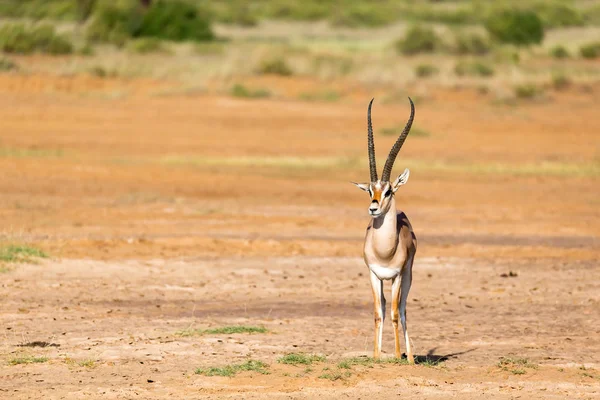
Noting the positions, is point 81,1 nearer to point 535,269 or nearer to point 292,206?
point 292,206

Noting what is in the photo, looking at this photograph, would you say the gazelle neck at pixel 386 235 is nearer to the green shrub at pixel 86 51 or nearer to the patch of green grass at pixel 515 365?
the patch of green grass at pixel 515 365

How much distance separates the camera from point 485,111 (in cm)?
3459

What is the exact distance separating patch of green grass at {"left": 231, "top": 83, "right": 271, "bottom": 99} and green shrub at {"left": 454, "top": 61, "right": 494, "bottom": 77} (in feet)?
23.2

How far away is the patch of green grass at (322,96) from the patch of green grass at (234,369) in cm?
2712

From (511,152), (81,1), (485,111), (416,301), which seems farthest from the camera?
(81,1)

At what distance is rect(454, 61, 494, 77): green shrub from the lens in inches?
1561

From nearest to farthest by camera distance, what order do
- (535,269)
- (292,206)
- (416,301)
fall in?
(416,301), (535,269), (292,206)

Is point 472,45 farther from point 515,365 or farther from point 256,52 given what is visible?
point 515,365

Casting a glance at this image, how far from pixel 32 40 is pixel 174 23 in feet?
36.4

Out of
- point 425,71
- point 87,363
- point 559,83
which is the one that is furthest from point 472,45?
point 87,363

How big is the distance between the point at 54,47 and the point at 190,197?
19923 mm

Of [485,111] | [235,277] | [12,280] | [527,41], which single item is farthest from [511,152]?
[527,41]

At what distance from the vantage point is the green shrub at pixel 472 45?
47.6 meters

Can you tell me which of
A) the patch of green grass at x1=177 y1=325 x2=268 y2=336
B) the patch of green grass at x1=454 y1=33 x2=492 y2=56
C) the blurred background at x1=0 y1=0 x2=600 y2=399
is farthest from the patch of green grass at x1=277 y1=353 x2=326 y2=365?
the patch of green grass at x1=454 y1=33 x2=492 y2=56
